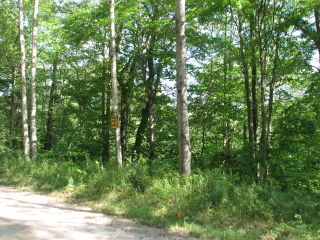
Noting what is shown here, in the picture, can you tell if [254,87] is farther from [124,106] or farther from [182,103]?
[182,103]

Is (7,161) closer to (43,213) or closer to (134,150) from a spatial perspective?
(134,150)

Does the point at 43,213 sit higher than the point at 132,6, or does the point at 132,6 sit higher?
the point at 132,6

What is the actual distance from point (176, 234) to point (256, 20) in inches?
434

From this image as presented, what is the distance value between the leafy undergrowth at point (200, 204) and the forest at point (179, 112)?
0.03m

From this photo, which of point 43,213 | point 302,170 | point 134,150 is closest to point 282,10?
point 302,170

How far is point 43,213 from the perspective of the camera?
600 cm

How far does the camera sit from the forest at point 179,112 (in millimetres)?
6312

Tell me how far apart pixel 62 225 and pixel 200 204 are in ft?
9.76

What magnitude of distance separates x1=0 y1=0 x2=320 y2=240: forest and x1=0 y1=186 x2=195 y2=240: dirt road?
54 centimetres

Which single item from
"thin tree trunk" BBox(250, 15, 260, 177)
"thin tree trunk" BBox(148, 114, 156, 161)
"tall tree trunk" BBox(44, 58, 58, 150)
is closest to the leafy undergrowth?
"thin tree trunk" BBox(250, 15, 260, 177)

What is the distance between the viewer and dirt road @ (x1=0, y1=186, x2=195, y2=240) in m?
4.63

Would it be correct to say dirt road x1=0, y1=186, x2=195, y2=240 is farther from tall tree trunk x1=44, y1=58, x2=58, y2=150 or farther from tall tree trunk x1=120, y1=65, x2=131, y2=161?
tall tree trunk x1=44, y1=58, x2=58, y2=150

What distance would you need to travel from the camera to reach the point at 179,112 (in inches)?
298

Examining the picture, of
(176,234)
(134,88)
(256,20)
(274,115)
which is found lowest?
(176,234)
